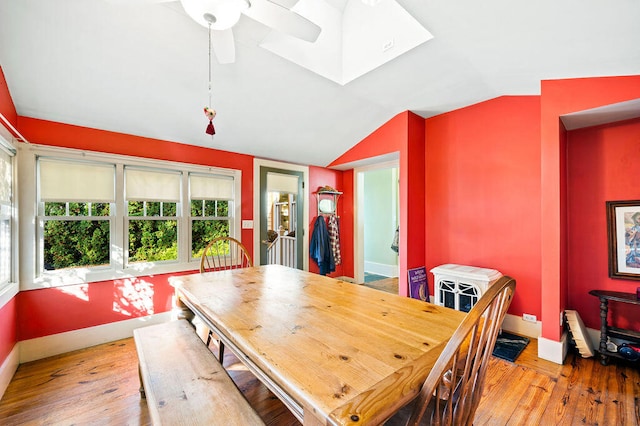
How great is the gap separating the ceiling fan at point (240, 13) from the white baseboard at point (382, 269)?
4712mm

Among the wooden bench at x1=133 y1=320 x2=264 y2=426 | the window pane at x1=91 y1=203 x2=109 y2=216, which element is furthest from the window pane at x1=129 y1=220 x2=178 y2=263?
the wooden bench at x1=133 y1=320 x2=264 y2=426

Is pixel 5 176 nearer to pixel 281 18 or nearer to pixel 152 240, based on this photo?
pixel 152 240

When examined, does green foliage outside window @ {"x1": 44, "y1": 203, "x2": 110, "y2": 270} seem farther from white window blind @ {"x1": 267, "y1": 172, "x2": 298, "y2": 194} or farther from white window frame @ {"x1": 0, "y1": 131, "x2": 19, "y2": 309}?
white window blind @ {"x1": 267, "y1": 172, "x2": 298, "y2": 194}

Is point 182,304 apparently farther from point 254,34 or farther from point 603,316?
point 603,316

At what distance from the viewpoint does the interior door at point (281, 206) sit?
3781 mm

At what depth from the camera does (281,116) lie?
119 inches

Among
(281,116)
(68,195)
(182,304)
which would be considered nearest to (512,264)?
(281,116)

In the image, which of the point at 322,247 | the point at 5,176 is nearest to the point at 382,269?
the point at 322,247

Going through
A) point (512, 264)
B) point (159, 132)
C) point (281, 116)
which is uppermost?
point (281, 116)

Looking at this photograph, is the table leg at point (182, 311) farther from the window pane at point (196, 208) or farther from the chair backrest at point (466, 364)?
the chair backrest at point (466, 364)

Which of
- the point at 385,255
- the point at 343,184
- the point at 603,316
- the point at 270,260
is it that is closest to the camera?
the point at 603,316

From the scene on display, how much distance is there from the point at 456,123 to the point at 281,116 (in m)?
2.07

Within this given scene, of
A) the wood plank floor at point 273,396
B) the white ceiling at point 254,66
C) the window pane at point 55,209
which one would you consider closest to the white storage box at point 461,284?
the wood plank floor at point 273,396

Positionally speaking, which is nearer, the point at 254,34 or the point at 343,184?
the point at 254,34
